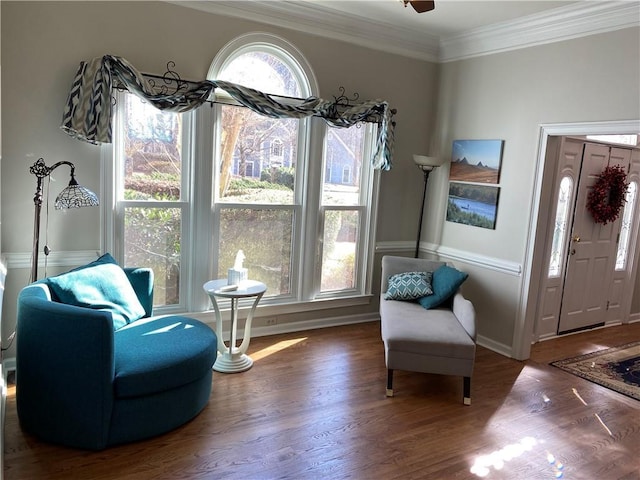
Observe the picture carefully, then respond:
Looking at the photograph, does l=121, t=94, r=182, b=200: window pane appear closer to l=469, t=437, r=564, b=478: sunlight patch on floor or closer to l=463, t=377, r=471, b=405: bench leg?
l=463, t=377, r=471, b=405: bench leg

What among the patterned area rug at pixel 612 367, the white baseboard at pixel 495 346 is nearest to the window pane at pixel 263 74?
the white baseboard at pixel 495 346

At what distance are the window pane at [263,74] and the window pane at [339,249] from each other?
1198 mm

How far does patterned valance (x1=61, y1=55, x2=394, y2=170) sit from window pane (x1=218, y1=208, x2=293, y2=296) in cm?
88

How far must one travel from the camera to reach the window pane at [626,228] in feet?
16.7

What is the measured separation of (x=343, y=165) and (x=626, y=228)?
10.7 ft

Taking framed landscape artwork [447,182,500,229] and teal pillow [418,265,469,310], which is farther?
framed landscape artwork [447,182,500,229]

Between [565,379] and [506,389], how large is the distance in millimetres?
595

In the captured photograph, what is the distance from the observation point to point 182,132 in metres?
3.71

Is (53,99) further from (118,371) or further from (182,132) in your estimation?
(118,371)

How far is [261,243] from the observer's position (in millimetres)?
4191

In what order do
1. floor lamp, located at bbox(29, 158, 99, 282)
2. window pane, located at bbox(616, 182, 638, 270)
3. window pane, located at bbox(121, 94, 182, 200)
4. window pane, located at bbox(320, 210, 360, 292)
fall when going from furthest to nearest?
window pane, located at bbox(616, 182, 638, 270)
window pane, located at bbox(320, 210, 360, 292)
window pane, located at bbox(121, 94, 182, 200)
floor lamp, located at bbox(29, 158, 99, 282)

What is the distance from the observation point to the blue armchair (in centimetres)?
240

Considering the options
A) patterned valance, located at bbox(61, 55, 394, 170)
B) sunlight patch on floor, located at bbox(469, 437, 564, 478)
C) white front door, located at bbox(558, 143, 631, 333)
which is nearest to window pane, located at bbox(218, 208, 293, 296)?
patterned valance, located at bbox(61, 55, 394, 170)

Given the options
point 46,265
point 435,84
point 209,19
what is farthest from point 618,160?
point 46,265
